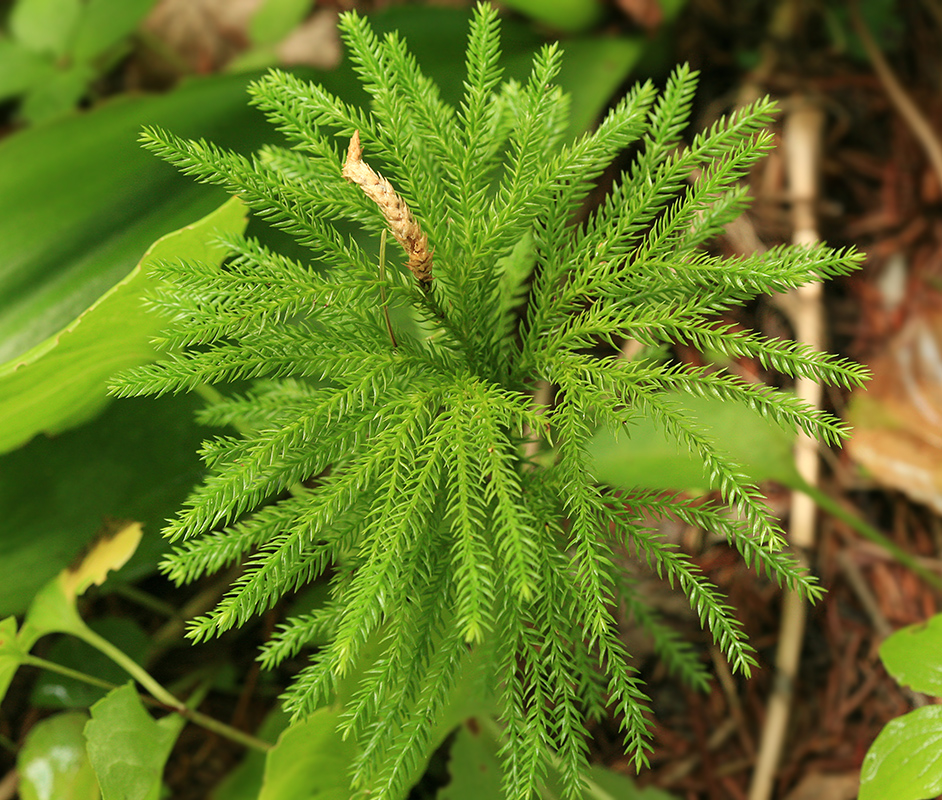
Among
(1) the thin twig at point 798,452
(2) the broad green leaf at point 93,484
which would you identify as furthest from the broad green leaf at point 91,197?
(1) the thin twig at point 798,452

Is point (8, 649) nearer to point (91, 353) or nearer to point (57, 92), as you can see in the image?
point (91, 353)

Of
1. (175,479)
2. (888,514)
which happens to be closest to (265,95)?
(175,479)

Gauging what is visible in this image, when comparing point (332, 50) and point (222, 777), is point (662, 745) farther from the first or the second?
point (332, 50)

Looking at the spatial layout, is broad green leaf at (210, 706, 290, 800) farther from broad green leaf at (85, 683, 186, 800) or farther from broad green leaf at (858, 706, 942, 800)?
broad green leaf at (858, 706, 942, 800)

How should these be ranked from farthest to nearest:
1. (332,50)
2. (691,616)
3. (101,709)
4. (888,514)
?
(332,50) → (888,514) → (691,616) → (101,709)

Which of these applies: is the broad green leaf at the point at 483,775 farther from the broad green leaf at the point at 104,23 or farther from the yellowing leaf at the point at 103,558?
the broad green leaf at the point at 104,23

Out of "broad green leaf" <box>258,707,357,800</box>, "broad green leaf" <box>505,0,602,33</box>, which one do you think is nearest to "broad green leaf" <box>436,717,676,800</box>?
"broad green leaf" <box>258,707,357,800</box>
